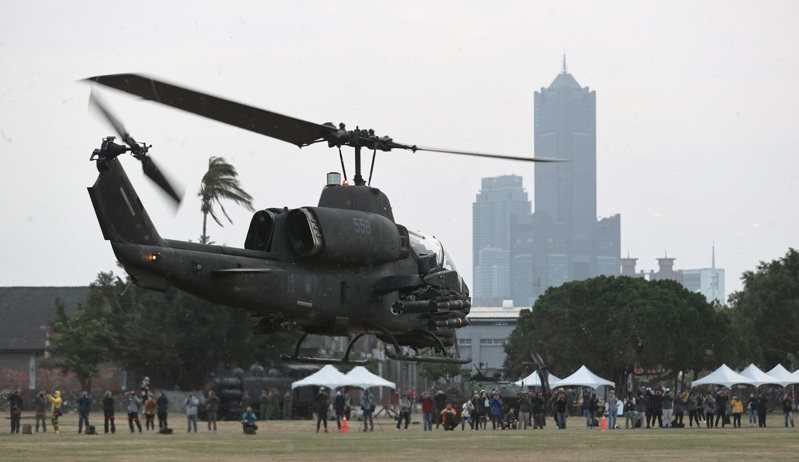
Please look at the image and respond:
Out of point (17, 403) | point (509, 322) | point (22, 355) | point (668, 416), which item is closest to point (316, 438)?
point (17, 403)

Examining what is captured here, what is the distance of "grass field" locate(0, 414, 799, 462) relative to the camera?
36844 millimetres

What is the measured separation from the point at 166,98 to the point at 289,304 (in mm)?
4383

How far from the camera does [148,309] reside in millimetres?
74938

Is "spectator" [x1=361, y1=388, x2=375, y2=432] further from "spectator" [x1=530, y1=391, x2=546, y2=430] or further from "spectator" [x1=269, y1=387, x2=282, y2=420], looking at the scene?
"spectator" [x1=269, y1=387, x2=282, y2=420]

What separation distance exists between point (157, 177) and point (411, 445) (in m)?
24.0

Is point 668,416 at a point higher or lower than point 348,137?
lower

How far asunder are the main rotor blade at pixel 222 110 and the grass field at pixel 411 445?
1474 centimetres

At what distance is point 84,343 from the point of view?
76125 millimetres

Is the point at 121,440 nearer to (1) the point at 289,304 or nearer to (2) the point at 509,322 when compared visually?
(1) the point at 289,304

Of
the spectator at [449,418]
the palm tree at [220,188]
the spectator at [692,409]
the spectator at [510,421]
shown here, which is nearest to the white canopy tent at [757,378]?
the spectator at [692,409]

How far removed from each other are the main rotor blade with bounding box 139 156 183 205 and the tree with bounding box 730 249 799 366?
249 ft

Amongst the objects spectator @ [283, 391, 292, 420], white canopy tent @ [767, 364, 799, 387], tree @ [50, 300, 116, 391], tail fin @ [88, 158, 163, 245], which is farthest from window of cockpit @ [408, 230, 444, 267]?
tree @ [50, 300, 116, 391]

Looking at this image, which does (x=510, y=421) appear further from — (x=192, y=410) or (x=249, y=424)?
(x=192, y=410)

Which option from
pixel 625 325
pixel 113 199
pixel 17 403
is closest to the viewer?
pixel 113 199
